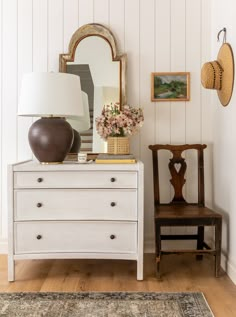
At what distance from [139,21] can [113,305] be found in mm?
2226

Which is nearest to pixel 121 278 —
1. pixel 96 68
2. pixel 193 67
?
pixel 96 68

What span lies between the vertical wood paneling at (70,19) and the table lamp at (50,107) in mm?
669

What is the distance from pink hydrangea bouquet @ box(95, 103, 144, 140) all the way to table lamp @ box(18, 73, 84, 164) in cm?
28

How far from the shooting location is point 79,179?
8.98 feet

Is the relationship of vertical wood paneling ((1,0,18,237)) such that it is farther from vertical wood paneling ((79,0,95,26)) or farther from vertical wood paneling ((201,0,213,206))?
vertical wood paneling ((201,0,213,206))

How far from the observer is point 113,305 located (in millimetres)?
2332

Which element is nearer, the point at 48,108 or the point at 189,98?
the point at 48,108

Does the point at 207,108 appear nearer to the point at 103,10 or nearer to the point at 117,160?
the point at 117,160

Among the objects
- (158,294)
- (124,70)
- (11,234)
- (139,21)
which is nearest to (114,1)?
(139,21)

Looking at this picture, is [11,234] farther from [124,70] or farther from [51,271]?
[124,70]

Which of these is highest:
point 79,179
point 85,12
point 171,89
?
point 85,12

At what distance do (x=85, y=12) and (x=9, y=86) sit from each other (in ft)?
2.87

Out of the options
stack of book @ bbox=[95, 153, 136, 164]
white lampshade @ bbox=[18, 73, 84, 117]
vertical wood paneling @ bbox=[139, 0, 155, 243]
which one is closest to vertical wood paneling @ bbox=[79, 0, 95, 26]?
vertical wood paneling @ bbox=[139, 0, 155, 243]

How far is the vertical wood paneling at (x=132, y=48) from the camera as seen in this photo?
3.35 meters
